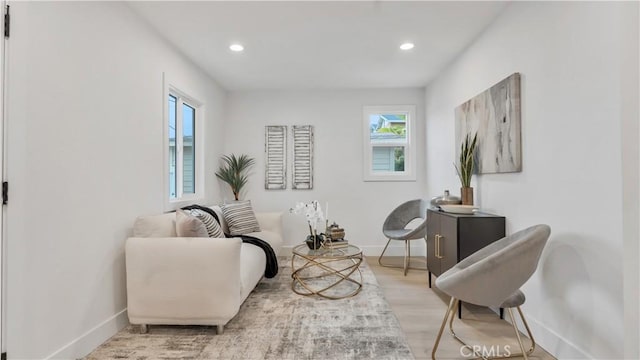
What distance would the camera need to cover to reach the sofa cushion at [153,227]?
92.0 inches

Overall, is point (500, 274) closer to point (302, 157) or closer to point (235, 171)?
point (302, 157)

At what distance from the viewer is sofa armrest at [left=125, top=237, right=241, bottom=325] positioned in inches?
84.4

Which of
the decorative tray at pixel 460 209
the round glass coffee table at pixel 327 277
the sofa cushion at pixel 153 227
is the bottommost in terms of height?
the round glass coffee table at pixel 327 277

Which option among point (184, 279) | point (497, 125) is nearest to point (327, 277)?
point (184, 279)

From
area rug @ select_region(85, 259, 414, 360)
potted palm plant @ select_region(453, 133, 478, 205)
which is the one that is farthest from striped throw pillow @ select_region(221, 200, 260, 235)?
potted palm plant @ select_region(453, 133, 478, 205)

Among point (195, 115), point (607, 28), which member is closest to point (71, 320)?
point (195, 115)

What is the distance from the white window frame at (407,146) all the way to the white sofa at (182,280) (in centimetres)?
290

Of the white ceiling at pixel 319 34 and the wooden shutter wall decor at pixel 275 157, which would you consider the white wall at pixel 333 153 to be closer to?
the wooden shutter wall decor at pixel 275 157

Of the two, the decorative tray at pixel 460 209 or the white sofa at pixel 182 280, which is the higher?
the decorative tray at pixel 460 209

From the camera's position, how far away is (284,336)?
2176mm

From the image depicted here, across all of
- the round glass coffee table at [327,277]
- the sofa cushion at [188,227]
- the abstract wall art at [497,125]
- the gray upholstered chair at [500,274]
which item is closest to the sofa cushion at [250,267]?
the round glass coffee table at [327,277]

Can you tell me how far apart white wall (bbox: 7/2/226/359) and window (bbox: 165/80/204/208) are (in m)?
0.59

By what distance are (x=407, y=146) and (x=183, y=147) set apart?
3.10m

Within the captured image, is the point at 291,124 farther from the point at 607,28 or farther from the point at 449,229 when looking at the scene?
the point at 607,28
